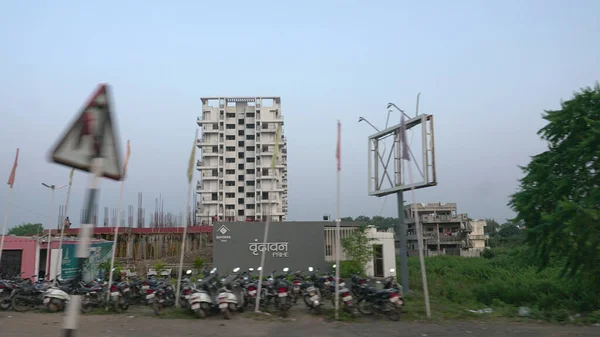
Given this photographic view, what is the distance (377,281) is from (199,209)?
49.2 m

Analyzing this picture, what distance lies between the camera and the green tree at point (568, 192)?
34.6ft

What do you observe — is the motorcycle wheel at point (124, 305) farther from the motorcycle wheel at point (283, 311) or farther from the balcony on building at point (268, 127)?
the balcony on building at point (268, 127)

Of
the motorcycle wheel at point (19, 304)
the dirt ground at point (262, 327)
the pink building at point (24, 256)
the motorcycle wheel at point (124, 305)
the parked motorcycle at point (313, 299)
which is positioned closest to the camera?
the dirt ground at point (262, 327)

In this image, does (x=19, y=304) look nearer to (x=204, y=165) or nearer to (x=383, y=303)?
(x=383, y=303)

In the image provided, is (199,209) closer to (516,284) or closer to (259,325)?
(516,284)

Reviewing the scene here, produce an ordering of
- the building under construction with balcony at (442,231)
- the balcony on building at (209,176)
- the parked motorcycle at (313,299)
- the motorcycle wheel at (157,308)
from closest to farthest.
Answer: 1. the parked motorcycle at (313,299)
2. the motorcycle wheel at (157,308)
3. the building under construction with balcony at (442,231)
4. the balcony on building at (209,176)

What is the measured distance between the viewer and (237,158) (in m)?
61.2

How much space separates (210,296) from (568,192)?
9.42 m

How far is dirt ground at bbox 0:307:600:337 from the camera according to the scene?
8305 mm

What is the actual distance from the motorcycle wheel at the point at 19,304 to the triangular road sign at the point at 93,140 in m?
10.00

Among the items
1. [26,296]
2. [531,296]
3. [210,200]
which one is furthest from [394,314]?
[210,200]

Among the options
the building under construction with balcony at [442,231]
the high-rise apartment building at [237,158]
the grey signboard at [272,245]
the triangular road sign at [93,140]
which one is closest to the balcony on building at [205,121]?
the high-rise apartment building at [237,158]

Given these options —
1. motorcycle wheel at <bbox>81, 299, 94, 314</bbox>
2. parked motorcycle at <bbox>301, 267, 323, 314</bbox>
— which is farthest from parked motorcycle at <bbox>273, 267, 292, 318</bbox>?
motorcycle wheel at <bbox>81, 299, 94, 314</bbox>

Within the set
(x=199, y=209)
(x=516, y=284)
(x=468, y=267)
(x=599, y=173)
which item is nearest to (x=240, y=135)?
(x=199, y=209)
